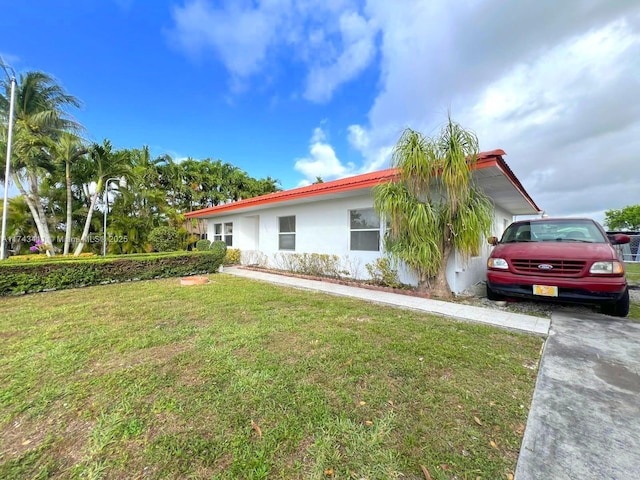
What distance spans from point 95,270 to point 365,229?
7.39m

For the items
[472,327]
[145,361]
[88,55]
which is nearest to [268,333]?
[145,361]

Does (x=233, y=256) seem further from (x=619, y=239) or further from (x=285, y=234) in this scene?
(x=619, y=239)

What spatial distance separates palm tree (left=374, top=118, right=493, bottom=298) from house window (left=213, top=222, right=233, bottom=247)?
9.32m

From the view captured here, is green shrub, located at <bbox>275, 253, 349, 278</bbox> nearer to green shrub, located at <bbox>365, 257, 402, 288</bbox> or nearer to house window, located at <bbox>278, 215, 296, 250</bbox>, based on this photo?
house window, located at <bbox>278, 215, 296, 250</bbox>

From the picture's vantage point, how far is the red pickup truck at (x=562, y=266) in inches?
160

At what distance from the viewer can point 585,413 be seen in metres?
1.96

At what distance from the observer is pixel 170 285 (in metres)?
6.97

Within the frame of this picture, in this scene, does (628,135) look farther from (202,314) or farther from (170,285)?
(170,285)

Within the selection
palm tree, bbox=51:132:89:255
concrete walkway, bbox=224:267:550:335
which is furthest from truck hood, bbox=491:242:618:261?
palm tree, bbox=51:132:89:255

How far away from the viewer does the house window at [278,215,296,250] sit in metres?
9.77

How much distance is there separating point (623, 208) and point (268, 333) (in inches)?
1761

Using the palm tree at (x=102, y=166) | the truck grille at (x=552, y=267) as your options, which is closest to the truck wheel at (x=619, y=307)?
the truck grille at (x=552, y=267)

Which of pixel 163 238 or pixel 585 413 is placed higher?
pixel 163 238

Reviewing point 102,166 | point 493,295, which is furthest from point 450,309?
point 102,166
